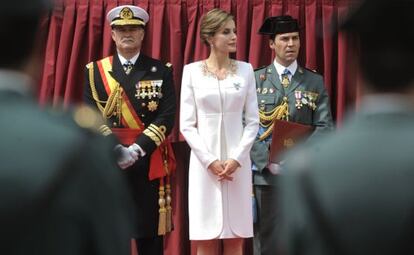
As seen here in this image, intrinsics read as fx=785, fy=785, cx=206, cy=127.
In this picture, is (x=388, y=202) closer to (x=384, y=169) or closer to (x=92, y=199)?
(x=384, y=169)

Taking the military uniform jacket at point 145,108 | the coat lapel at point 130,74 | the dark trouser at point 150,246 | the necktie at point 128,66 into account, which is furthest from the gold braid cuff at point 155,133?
the dark trouser at point 150,246

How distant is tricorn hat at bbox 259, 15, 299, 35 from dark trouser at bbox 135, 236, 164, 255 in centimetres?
147

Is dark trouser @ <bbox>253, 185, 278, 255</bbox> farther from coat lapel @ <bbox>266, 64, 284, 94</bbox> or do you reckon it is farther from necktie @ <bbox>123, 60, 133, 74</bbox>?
necktie @ <bbox>123, 60, 133, 74</bbox>

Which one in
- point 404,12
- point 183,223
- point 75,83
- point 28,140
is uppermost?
point 75,83

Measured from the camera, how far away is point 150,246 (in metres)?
4.16

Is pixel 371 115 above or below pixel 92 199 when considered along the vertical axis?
above

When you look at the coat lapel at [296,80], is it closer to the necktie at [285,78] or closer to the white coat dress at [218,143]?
the necktie at [285,78]

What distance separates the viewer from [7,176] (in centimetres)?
125

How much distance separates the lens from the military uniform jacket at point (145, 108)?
413 cm

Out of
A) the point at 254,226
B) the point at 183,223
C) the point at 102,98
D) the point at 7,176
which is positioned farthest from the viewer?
the point at 183,223

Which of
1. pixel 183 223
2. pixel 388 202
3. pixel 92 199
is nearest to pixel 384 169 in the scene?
pixel 388 202

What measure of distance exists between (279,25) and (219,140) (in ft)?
3.13

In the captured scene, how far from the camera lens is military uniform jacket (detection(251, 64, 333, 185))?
4.46 m

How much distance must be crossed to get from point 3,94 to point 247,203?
306 centimetres
